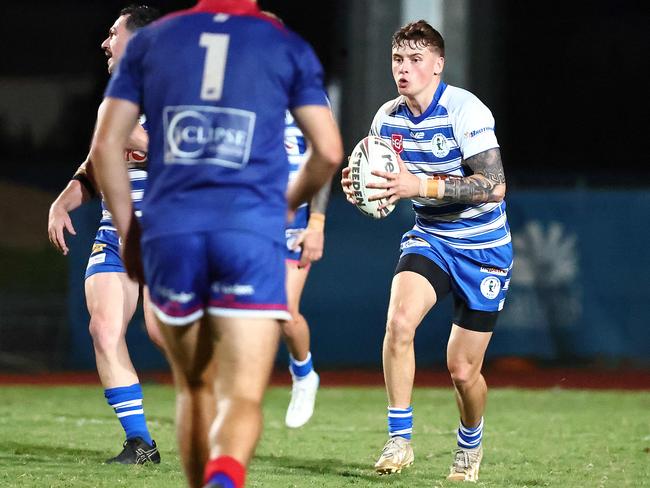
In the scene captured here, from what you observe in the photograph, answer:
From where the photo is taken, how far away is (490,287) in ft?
20.8

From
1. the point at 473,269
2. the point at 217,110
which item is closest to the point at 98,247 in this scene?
the point at 473,269

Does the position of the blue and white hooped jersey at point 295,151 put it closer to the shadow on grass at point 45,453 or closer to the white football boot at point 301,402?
the white football boot at point 301,402

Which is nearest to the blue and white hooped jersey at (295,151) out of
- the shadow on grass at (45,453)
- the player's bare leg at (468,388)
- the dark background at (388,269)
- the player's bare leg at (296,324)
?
the player's bare leg at (296,324)

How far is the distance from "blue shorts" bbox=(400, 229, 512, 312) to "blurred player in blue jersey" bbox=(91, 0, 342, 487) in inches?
98.5

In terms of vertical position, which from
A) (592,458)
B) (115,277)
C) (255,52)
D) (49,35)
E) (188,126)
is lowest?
(49,35)

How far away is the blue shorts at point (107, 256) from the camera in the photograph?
21.7 feet

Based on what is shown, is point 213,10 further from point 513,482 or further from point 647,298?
point 647,298

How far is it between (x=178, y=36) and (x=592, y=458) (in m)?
4.23

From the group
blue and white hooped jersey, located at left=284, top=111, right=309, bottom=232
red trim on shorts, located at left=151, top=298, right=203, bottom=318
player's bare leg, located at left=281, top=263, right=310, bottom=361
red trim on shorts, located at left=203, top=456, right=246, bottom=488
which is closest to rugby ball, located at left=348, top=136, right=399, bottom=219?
blue and white hooped jersey, located at left=284, top=111, right=309, bottom=232

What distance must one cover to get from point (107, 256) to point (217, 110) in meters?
3.02

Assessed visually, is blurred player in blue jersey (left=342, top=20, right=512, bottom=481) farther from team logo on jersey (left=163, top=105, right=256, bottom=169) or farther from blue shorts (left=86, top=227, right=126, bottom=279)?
team logo on jersey (left=163, top=105, right=256, bottom=169)

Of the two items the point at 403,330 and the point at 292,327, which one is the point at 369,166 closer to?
the point at 403,330

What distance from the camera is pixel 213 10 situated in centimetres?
392

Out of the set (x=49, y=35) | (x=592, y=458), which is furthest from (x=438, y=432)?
(x=49, y=35)
